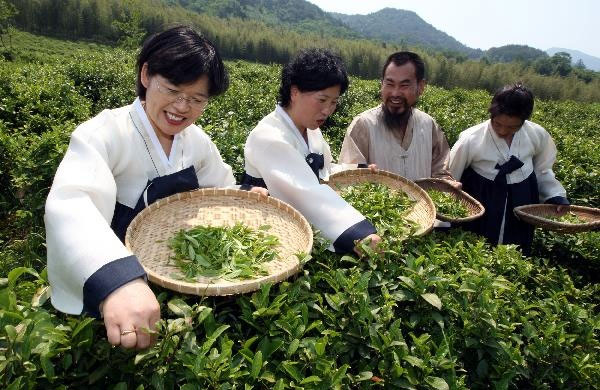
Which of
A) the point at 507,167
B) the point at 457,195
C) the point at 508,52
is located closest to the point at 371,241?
the point at 457,195

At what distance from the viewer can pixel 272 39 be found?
5725cm

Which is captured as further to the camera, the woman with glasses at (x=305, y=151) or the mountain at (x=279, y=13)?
the mountain at (x=279, y=13)

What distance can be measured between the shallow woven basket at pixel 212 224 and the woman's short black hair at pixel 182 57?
1.87ft

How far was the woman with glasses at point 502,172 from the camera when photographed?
3764 millimetres

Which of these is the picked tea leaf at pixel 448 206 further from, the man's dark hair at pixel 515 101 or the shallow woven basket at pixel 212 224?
the shallow woven basket at pixel 212 224

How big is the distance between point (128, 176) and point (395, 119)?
7.77 ft

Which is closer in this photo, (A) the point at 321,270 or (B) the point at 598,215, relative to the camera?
(A) the point at 321,270

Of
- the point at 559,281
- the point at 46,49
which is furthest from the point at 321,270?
the point at 46,49

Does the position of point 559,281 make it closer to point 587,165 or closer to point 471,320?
point 471,320

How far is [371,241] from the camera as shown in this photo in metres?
→ 1.97

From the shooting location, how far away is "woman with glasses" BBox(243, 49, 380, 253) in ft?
6.93

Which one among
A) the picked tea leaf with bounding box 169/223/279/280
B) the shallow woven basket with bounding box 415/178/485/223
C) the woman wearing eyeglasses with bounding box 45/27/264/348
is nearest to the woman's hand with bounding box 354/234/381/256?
the picked tea leaf with bounding box 169/223/279/280

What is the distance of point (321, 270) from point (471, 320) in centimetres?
65

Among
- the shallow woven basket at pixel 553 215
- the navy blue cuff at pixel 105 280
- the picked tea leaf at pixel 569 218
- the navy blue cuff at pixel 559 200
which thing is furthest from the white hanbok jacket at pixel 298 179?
the navy blue cuff at pixel 559 200
